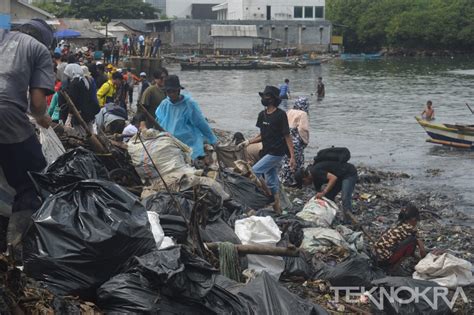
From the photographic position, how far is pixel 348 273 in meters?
6.05

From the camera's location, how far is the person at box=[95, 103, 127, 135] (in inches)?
392

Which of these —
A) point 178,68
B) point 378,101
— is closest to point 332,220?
point 378,101

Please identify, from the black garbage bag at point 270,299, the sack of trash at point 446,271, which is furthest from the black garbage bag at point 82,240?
the sack of trash at point 446,271

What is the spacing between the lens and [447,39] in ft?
273

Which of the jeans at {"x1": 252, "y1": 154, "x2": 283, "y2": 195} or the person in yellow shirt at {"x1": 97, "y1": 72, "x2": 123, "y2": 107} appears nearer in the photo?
the jeans at {"x1": 252, "y1": 154, "x2": 283, "y2": 195}

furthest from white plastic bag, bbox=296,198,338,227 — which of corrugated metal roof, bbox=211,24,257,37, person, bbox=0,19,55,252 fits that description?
corrugated metal roof, bbox=211,24,257,37

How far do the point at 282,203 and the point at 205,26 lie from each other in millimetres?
73502

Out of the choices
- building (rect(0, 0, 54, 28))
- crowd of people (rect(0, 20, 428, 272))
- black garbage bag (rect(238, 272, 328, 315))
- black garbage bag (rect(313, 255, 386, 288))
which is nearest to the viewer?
crowd of people (rect(0, 20, 428, 272))

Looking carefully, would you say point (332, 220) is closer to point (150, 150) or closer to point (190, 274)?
point (150, 150)

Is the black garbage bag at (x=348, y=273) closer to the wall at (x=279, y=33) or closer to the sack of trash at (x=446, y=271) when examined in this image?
the sack of trash at (x=446, y=271)

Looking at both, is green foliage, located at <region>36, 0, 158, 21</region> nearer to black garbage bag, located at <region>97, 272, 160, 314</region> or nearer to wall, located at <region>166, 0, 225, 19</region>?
wall, located at <region>166, 0, 225, 19</region>

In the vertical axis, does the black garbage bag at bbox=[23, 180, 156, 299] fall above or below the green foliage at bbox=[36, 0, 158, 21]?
below

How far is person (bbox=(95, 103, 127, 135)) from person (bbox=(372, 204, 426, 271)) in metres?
4.40

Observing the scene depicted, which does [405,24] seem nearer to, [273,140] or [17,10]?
[17,10]
